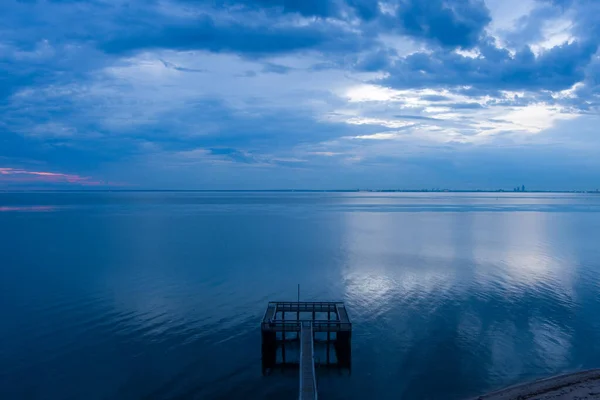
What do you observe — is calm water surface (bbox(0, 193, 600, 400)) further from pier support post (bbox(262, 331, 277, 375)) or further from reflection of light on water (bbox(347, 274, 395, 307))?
pier support post (bbox(262, 331, 277, 375))

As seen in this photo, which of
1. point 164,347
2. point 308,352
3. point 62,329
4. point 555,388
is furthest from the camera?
point 62,329

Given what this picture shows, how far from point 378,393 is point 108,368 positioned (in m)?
13.0

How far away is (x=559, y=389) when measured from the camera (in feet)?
57.0

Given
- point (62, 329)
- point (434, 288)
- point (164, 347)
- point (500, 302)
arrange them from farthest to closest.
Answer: point (434, 288), point (500, 302), point (62, 329), point (164, 347)

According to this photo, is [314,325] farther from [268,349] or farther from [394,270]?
[394,270]

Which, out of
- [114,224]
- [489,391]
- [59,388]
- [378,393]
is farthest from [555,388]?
[114,224]

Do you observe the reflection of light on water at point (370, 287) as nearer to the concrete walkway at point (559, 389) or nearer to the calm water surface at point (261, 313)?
the calm water surface at point (261, 313)

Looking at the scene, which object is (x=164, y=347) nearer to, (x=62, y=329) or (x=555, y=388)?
(x=62, y=329)

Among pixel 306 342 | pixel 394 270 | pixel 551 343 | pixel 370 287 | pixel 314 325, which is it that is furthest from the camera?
pixel 394 270

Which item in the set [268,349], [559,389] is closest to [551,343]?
[559,389]

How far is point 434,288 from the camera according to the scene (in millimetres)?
34469

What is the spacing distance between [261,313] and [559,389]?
56.2ft

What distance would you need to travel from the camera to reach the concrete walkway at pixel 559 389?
16.6m

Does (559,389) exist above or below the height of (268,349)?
below
